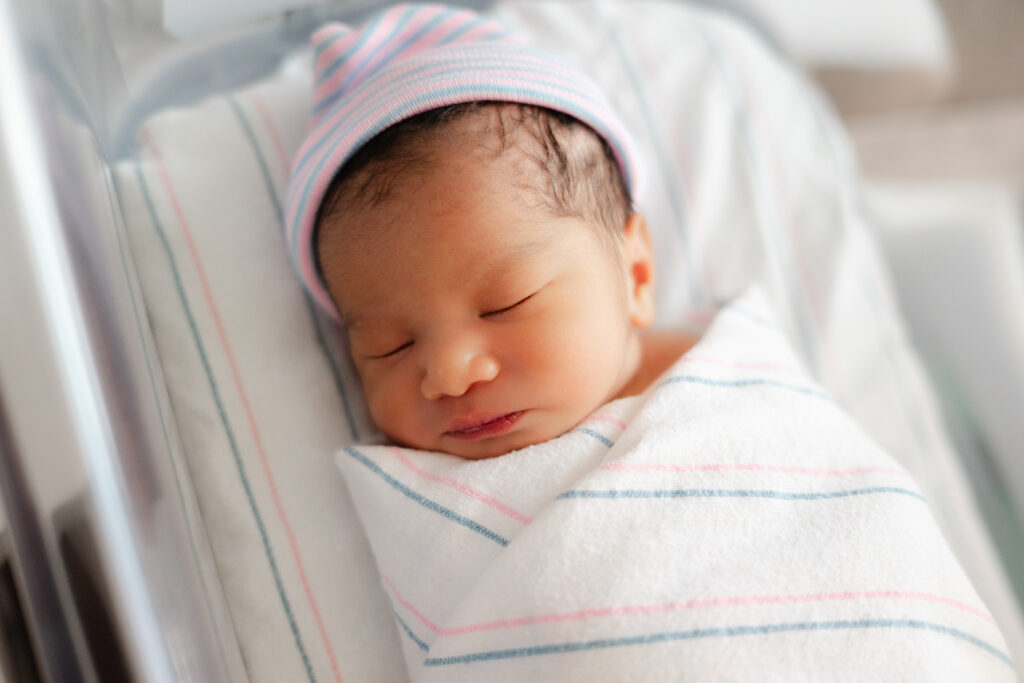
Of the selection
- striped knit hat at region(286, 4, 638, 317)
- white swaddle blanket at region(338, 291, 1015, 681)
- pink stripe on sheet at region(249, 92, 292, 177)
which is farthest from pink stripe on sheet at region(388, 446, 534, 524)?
pink stripe on sheet at region(249, 92, 292, 177)

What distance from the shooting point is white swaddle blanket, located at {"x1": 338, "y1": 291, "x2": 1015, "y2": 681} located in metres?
0.57

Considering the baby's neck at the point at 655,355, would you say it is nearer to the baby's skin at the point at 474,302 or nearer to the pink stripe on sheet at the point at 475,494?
the baby's skin at the point at 474,302

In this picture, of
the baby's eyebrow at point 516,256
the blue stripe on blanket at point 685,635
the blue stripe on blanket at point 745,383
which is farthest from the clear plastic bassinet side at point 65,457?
the blue stripe on blanket at point 745,383

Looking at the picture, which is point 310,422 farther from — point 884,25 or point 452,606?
point 884,25

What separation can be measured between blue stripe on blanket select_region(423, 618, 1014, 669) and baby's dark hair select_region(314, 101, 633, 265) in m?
0.36

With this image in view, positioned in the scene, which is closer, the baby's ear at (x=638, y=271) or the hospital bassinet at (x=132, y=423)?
the hospital bassinet at (x=132, y=423)

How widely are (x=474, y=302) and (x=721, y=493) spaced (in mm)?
259

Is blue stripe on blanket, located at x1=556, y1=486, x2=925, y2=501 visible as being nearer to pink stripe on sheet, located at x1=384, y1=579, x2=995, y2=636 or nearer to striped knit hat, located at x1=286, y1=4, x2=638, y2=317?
pink stripe on sheet, located at x1=384, y1=579, x2=995, y2=636

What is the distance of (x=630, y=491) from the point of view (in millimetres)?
620

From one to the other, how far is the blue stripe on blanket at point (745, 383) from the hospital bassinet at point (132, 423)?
0.69 feet

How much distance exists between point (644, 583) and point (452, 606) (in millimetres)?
158

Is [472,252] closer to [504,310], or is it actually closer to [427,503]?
[504,310]

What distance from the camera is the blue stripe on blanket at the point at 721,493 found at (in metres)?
0.61

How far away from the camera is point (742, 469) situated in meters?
0.66
